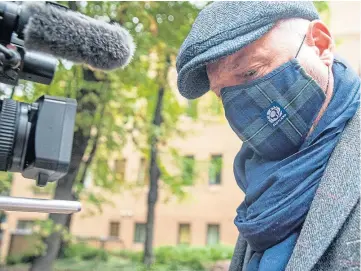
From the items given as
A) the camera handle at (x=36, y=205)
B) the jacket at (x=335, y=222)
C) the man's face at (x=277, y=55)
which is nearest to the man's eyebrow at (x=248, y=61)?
the man's face at (x=277, y=55)

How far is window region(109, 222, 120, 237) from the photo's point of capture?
22281mm

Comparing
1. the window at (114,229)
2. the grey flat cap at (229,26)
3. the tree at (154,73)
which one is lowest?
the window at (114,229)

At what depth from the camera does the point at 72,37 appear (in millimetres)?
1069

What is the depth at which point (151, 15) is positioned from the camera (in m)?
5.55

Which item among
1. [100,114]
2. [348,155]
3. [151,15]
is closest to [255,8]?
[348,155]

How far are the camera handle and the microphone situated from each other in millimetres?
374

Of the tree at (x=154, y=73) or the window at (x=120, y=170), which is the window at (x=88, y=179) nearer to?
the window at (x=120, y=170)

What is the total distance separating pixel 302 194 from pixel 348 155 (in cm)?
17

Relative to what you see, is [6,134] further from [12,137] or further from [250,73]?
[250,73]

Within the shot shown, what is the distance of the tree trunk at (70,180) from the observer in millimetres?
6215

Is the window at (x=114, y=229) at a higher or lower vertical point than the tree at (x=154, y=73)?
lower

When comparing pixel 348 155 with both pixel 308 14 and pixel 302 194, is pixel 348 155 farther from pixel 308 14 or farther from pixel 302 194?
pixel 308 14

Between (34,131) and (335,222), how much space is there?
83 centimetres

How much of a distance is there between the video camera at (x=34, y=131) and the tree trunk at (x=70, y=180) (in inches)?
190
